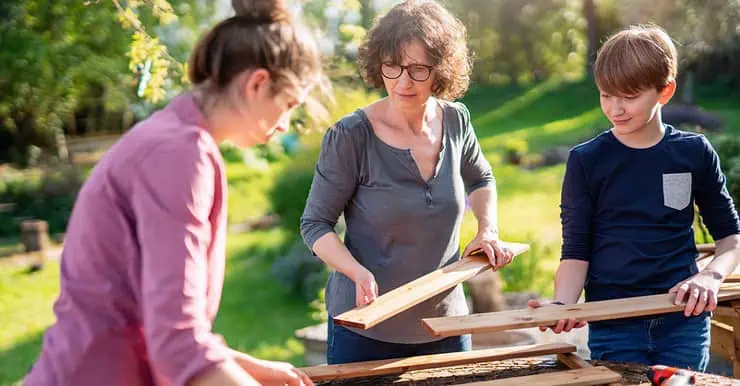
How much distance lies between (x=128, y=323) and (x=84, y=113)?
17767 millimetres

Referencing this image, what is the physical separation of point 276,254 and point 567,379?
27.7ft

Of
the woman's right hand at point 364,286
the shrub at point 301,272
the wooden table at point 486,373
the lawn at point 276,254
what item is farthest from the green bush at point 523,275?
the woman's right hand at point 364,286

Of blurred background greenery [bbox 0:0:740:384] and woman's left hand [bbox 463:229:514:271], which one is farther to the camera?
blurred background greenery [bbox 0:0:740:384]

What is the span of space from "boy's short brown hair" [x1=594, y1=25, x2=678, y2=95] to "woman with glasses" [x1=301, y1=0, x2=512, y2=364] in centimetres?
45

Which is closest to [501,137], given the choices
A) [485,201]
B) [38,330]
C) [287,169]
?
[287,169]

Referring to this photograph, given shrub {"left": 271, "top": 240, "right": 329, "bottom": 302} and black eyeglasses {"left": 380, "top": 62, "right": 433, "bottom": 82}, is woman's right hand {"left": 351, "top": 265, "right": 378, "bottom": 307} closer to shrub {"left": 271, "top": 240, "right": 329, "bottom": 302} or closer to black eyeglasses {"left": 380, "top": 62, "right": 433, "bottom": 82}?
black eyeglasses {"left": 380, "top": 62, "right": 433, "bottom": 82}

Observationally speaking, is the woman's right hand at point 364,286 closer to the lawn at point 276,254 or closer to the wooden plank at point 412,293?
the wooden plank at point 412,293

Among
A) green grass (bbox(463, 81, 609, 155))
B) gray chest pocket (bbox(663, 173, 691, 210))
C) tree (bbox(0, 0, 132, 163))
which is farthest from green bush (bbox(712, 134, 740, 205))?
green grass (bbox(463, 81, 609, 155))

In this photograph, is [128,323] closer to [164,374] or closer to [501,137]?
[164,374]

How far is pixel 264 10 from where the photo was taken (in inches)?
69.9

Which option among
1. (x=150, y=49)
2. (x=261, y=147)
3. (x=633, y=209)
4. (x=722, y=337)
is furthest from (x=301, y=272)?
(x=633, y=209)

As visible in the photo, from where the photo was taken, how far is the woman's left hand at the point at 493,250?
2900 millimetres

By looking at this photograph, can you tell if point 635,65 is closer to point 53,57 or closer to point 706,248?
point 706,248

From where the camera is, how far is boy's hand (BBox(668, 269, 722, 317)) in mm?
2643
